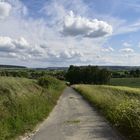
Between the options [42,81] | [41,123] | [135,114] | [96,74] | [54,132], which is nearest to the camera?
[135,114]

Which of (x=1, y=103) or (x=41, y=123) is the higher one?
(x=1, y=103)

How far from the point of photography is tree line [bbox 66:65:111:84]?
412ft

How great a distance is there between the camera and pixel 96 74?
12706cm

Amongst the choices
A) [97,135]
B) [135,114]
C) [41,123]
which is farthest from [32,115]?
[135,114]

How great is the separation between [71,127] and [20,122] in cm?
210

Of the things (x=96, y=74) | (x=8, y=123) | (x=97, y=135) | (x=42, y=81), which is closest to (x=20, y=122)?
(x=8, y=123)

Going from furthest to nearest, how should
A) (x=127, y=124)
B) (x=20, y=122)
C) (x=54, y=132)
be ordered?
A: (x=20, y=122) < (x=54, y=132) < (x=127, y=124)

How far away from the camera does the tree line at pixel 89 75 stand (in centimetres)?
12569

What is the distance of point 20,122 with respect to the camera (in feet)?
46.4

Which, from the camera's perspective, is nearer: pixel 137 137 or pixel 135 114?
pixel 137 137

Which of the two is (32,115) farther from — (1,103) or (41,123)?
(1,103)

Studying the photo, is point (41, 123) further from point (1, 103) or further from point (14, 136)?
point (14, 136)

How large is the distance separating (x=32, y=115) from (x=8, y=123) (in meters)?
3.43

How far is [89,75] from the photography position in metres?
128
